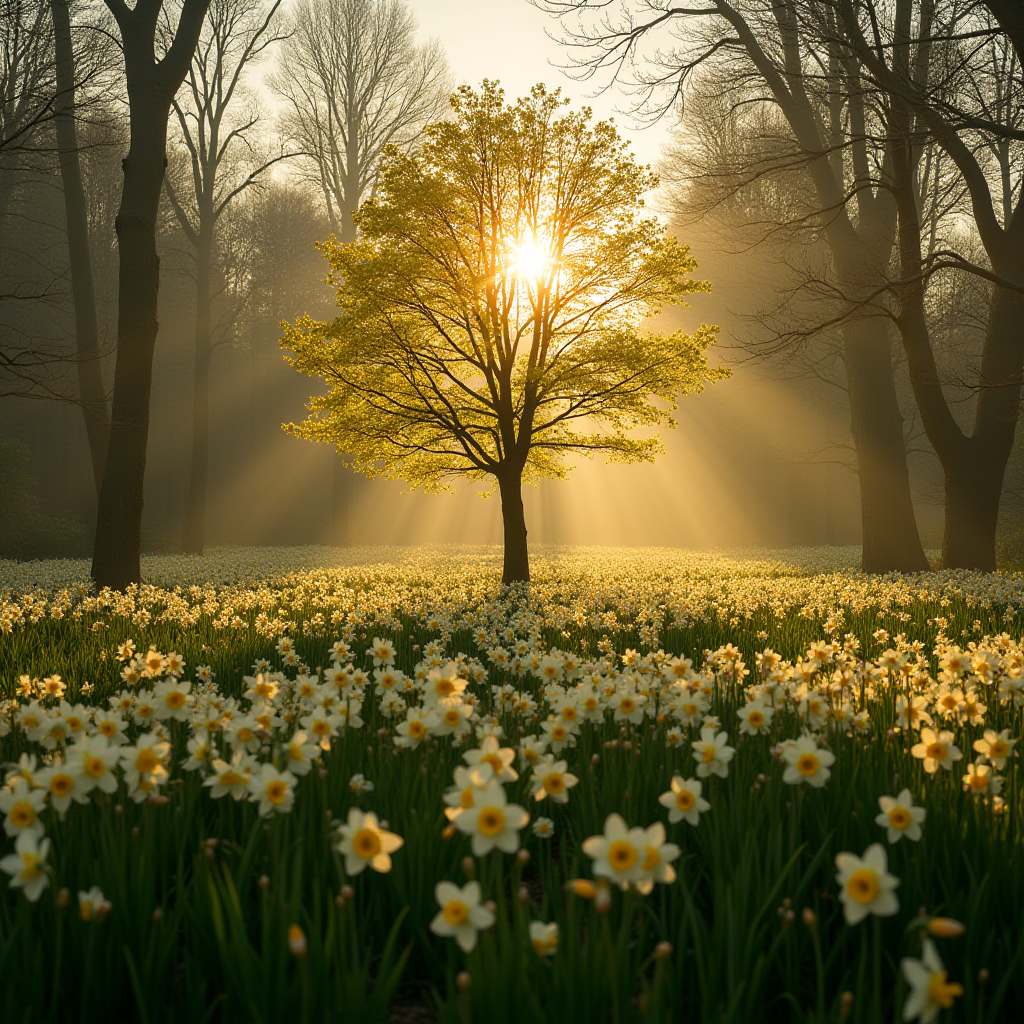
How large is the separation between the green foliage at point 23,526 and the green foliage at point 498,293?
13850 millimetres

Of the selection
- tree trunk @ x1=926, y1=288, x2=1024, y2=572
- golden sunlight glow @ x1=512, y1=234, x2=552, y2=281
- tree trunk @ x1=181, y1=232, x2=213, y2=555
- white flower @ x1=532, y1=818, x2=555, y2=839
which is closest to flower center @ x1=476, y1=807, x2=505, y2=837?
white flower @ x1=532, y1=818, x2=555, y2=839

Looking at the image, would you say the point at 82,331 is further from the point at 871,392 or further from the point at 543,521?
the point at 543,521

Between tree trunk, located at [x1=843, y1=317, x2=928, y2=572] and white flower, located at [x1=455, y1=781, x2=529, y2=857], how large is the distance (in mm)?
14577

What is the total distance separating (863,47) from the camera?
365 inches

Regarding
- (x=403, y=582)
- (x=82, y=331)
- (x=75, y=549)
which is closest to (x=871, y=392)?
(x=403, y=582)

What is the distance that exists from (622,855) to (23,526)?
24.7m

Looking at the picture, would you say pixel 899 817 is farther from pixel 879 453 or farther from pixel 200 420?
pixel 200 420

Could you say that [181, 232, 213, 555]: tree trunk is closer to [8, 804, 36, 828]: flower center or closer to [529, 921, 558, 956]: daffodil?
[8, 804, 36, 828]: flower center

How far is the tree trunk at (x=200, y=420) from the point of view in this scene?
21.3 m

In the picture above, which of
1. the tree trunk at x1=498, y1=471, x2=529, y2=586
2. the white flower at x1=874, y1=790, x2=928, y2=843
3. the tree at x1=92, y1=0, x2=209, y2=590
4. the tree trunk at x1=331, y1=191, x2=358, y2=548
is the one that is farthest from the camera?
the tree trunk at x1=331, y1=191, x2=358, y2=548

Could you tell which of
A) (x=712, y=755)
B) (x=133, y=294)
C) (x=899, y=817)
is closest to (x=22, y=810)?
(x=712, y=755)

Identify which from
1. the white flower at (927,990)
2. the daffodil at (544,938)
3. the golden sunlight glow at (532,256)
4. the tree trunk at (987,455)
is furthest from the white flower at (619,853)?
the tree trunk at (987,455)

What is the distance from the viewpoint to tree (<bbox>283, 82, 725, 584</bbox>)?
11.3 metres

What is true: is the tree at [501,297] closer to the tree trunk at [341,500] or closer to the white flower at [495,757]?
the white flower at [495,757]
